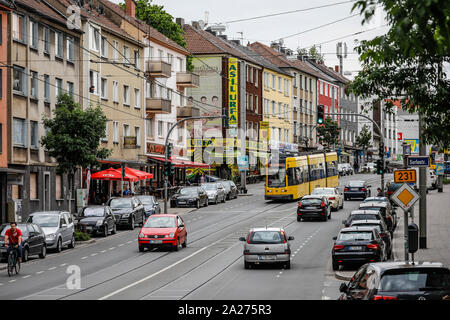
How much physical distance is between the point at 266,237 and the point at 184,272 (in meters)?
3.24

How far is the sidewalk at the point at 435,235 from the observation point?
28016mm

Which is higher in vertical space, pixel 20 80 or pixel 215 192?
pixel 20 80

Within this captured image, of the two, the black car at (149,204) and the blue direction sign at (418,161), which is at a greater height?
the blue direction sign at (418,161)

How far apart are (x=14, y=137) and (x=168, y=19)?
38573mm

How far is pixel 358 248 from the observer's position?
2561cm

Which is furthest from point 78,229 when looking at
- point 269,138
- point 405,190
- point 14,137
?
point 269,138

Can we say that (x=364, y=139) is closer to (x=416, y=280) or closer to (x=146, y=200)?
(x=146, y=200)

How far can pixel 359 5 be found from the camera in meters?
9.27

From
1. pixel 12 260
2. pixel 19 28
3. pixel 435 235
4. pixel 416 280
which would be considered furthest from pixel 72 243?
pixel 416 280

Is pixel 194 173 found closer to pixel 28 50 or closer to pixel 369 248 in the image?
pixel 28 50

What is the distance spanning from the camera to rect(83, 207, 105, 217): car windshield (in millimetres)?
39938

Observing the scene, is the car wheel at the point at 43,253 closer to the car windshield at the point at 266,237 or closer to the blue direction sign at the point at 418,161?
the car windshield at the point at 266,237

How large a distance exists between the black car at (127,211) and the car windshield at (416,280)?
3147cm

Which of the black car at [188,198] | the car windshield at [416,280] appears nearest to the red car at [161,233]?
the car windshield at [416,280]
